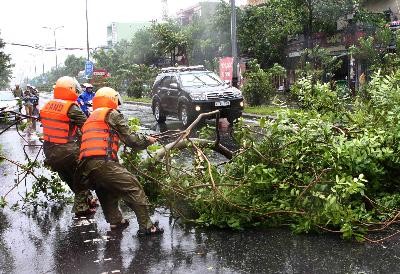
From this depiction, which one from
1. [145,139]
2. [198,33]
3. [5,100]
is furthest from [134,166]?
[198,33]

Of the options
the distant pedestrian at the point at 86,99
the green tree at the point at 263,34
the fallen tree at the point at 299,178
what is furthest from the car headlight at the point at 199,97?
the green tree at the point at 263,34

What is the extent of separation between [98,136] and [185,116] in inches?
449

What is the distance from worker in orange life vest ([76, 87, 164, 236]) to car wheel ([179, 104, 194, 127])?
10675 mm

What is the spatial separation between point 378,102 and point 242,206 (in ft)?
7.96

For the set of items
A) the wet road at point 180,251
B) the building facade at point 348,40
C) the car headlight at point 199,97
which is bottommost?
the wet road at point 180,251

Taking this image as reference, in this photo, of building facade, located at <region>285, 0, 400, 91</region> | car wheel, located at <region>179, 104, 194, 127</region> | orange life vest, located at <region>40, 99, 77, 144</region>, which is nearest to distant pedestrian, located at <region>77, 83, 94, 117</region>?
car wheel, located at <region>179, 104, 194, 127</region>

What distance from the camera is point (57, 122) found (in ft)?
20.3

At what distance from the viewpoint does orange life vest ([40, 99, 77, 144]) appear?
6098mm

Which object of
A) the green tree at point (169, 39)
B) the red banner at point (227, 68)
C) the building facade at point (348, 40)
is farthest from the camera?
the green tree at point (169, 39)

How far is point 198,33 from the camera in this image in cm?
3716

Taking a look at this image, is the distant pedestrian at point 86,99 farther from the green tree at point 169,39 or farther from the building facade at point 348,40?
the green tree at point 169,39

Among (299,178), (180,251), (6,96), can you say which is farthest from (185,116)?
(6,96)

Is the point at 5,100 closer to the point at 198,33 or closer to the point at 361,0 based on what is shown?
the point at 198,33

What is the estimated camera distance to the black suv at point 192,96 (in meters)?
16.0
